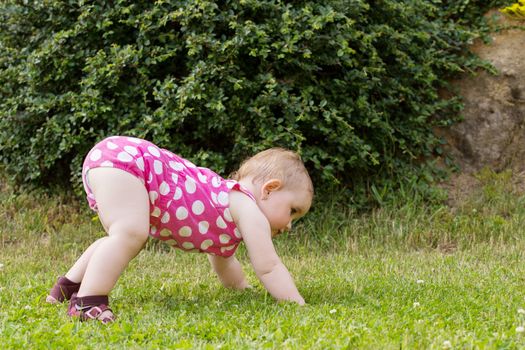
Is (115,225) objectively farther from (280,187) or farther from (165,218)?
(280,187)

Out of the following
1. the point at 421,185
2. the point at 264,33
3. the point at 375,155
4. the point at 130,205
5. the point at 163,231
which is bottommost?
the point at 421,185

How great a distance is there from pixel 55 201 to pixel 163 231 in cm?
279

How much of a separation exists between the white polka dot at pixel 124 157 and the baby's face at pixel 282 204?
709mm

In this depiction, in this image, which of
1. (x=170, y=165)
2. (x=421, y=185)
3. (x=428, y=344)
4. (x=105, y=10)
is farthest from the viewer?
(x=421, y=185)

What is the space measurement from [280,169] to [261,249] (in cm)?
45

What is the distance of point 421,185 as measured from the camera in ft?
20.6

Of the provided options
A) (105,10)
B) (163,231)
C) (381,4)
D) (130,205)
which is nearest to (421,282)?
(163,231)

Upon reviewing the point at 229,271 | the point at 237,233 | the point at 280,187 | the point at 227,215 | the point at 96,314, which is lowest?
the point at 229,271

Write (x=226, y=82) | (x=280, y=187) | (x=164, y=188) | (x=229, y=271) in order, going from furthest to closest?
(x=226, y=82) → (x=229, y=271) → (x=280, y=187) → (x=164, y=188)

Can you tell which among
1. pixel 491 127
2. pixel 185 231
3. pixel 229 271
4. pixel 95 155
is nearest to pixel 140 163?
pixel 95 155

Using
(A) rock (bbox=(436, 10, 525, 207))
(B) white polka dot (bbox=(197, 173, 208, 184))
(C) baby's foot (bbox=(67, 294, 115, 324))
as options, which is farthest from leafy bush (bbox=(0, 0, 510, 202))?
(C) baby's foot (bbox=(67, 294, 115, 324))

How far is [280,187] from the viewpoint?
12.5ft

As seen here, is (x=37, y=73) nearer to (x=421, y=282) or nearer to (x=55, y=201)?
(x=55, y=201)

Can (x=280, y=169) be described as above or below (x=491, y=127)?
above
